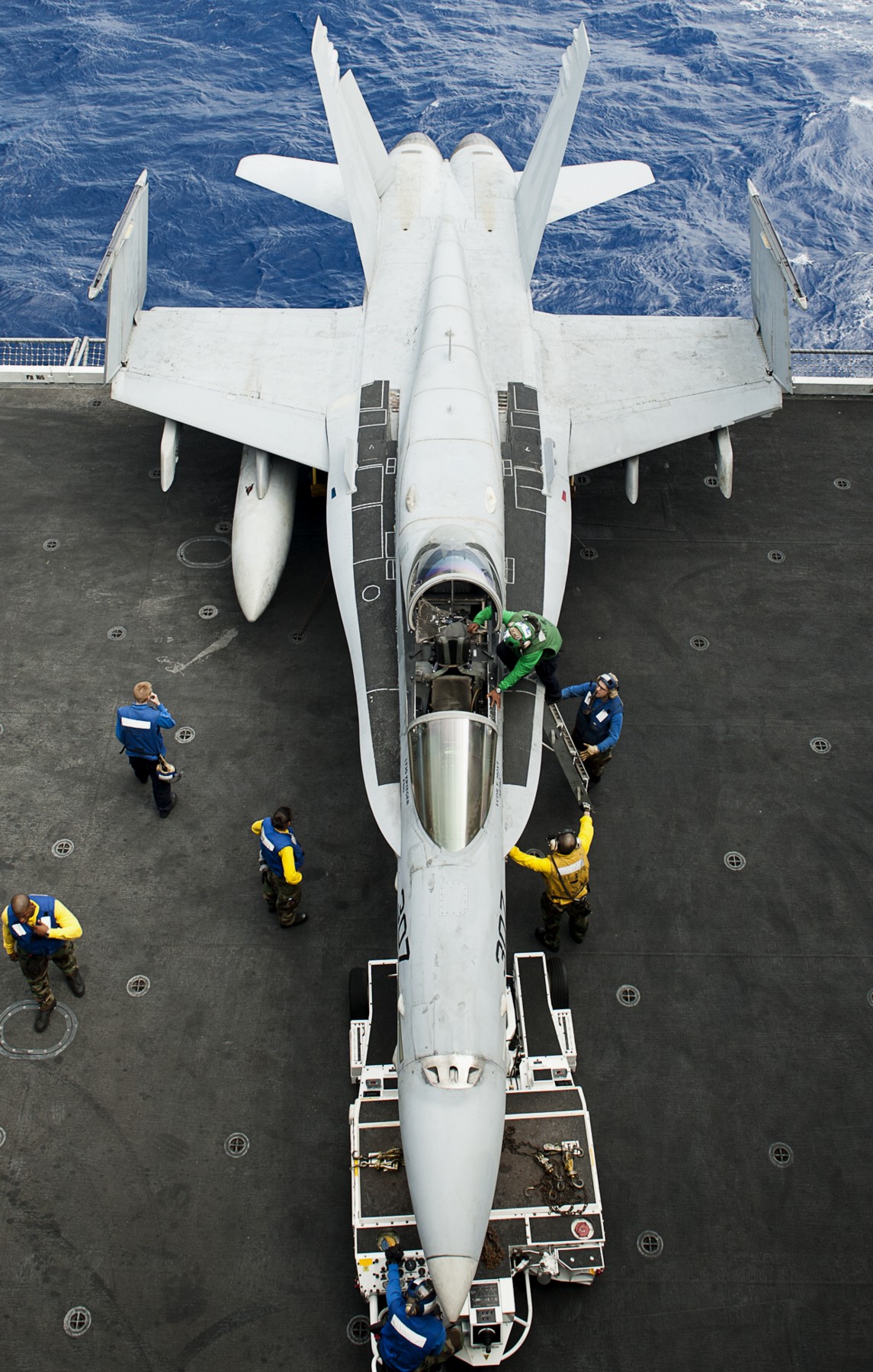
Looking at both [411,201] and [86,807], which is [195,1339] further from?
[411,201]

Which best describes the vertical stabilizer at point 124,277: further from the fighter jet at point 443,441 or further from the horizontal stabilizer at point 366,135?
the horizontal stabilizer at point 366,135

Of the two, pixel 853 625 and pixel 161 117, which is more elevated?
pixel 161 117

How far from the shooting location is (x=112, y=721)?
11.9 m

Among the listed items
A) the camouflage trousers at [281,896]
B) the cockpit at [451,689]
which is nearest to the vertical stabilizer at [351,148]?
the cockpit at [451,689]

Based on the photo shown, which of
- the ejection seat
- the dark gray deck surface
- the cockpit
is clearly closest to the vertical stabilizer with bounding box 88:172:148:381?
the dark gray deck surface

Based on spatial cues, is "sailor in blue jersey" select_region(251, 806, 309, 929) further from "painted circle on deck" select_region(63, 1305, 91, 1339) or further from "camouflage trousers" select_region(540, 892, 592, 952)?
"painted circle on deck" select_region(63, 1305, 91, 1339)

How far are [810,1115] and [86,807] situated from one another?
759 centimetres

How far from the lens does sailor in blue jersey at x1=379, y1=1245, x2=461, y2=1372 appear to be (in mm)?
6688

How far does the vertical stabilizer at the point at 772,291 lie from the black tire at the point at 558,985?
862cm

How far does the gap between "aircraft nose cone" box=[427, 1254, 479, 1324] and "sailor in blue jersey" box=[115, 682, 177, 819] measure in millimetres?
5600

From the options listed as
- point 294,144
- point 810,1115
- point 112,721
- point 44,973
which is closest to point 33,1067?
point 44,973

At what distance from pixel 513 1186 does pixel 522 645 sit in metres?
4.43

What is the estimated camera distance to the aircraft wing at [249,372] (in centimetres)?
1352

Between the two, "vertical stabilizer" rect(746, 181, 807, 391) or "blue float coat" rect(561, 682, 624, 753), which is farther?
"vertical stabilizer" rect(746, 181, 807, 391)
